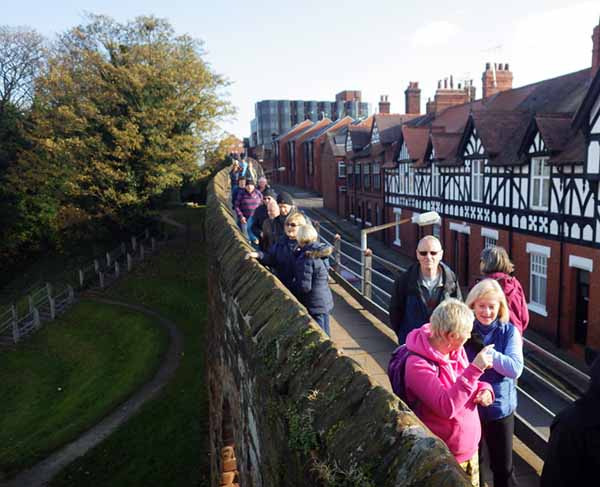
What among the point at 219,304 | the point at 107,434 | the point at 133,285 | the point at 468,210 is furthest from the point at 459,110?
the point at 219,304

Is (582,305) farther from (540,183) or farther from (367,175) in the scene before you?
(367,175)

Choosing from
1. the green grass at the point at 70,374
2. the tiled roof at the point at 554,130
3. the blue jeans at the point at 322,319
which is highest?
the tiled roof at the point at 554,130

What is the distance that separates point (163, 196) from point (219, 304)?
2250 centimetres

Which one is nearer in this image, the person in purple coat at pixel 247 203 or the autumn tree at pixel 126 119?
the person in purple coat at pixel 247 203

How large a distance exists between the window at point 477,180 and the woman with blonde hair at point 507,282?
60.3ft

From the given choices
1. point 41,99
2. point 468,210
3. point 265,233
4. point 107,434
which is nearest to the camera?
point 265,233

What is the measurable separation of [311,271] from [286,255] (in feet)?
1.35

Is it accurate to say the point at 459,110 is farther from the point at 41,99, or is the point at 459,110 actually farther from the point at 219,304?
the point at 219,304

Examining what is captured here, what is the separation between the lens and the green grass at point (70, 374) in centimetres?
1503

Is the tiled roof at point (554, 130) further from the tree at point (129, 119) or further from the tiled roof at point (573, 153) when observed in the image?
the tree at point (129, 119)

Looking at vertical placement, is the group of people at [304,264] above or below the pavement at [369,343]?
above

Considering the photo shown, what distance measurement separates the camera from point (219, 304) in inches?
271

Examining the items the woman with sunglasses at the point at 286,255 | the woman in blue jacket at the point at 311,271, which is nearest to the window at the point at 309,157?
the woman with sunglasses at the point at 286,255

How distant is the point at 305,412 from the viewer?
2895 mm
